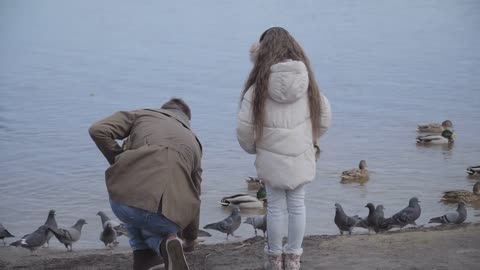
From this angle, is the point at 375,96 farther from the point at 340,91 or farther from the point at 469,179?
the point at 469,179

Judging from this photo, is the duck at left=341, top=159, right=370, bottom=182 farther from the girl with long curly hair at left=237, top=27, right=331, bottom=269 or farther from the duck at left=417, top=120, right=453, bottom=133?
the girl with long curly hair at left=237, top=27, right=331, bottom=269

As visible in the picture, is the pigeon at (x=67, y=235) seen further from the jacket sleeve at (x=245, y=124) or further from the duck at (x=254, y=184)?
the jacket sleeve at (x=245, y=124)

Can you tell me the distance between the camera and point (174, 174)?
5875 mm

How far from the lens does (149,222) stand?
5969 millimetres

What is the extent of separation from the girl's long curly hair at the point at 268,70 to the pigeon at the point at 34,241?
3.46 meters

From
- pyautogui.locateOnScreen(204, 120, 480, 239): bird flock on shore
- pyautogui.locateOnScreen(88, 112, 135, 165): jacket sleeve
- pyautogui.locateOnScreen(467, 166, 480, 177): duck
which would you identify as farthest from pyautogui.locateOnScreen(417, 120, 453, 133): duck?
pyautogui.locateOnScreen(88, 112, 135, 165): jacket sleeve

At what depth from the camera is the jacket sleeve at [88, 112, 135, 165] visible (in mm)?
5898

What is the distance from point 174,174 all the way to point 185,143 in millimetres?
228

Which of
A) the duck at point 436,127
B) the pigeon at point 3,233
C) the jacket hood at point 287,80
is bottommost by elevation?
the pigeon at point 3,233

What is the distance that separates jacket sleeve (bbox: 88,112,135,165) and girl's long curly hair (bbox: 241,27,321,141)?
769mm

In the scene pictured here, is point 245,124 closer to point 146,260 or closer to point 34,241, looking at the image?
point 146,260

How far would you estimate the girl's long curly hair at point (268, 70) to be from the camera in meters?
6.03

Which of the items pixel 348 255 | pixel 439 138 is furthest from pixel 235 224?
pixel 439 138

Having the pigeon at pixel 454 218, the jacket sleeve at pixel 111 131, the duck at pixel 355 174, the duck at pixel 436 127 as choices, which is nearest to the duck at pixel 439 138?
the duck at pixel 436 127
